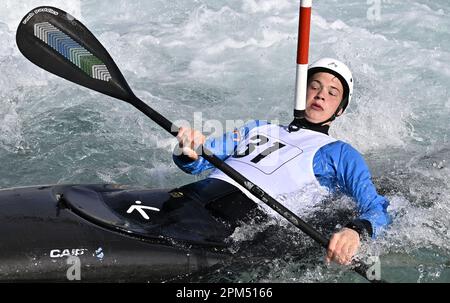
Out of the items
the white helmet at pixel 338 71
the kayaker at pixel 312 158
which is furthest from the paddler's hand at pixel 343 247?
the white helmet at pixel 338 71

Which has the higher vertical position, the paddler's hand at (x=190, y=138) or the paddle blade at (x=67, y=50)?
the paddle blade at (x=67, y=50)

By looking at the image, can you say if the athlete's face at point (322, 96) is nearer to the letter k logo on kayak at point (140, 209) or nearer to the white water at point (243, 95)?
the white water at point (243, 95)

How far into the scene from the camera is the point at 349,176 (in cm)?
350

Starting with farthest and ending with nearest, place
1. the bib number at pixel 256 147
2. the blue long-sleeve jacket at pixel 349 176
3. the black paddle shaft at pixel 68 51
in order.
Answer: the bib number at pixel 256 147, the black paddle shaft at pixel 68 51, the blue long-sleeve jacket at pixel 349 176

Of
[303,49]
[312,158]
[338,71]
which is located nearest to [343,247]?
[312,158]

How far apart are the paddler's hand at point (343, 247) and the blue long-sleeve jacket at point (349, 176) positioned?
0.76 ft

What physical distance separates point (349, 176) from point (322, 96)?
1.84ft

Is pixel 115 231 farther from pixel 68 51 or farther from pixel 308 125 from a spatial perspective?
pixel 308 125

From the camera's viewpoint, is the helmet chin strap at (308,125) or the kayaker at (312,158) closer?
the kayaker at (312,158)

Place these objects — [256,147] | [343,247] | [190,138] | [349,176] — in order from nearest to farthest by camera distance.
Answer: [343,247]
[190,138]
[349,176]
[256,147]

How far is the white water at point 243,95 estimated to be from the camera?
3.98 metres

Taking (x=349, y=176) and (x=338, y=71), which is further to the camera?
(x=338, y=71)

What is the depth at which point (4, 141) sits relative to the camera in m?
5.53

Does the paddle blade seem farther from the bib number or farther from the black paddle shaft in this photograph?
the bib number
